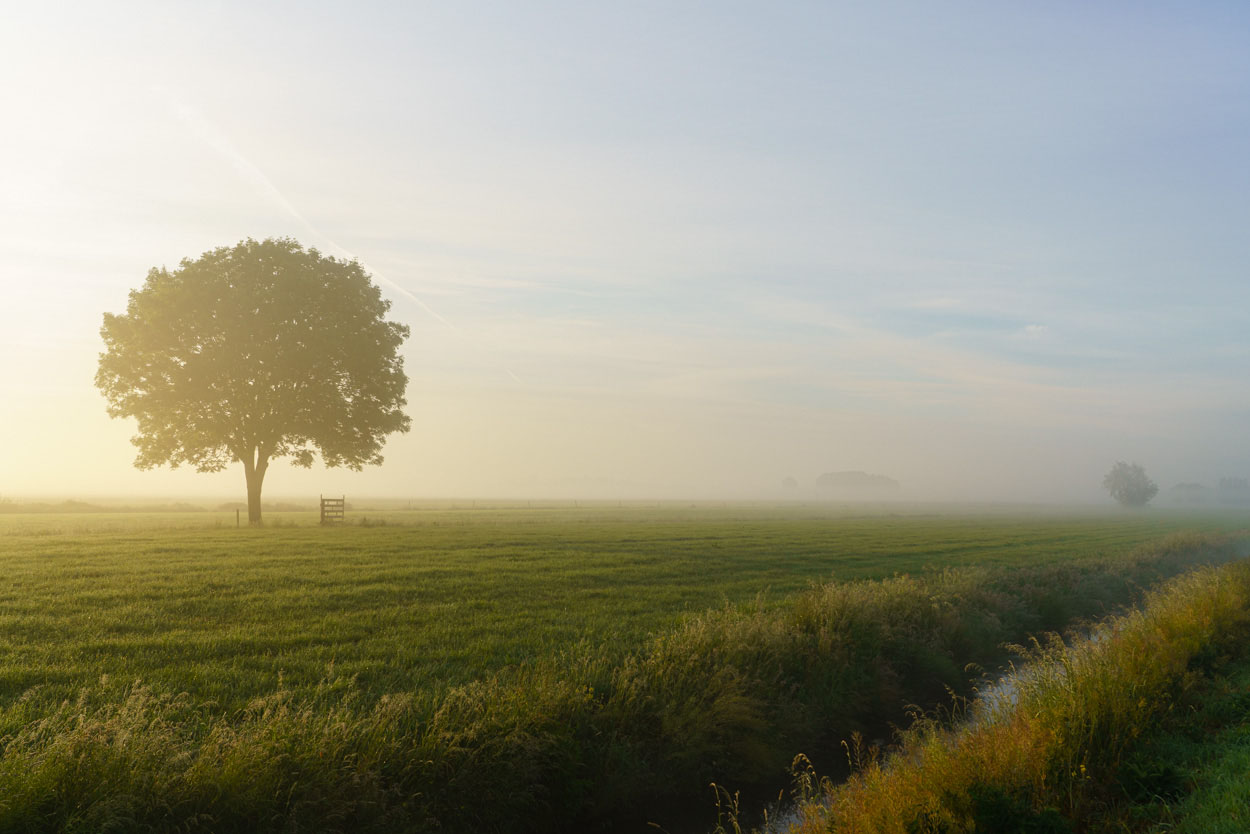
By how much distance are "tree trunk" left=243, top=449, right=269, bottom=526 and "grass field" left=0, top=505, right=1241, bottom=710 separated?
5.99 m

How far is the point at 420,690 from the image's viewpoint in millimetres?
9398

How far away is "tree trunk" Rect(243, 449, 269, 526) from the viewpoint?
3991cm

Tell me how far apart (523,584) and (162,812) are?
13375 millimetres

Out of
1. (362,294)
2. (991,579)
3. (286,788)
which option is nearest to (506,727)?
(286,788)

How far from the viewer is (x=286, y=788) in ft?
22.1

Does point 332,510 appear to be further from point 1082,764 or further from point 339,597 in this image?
point 1082,764

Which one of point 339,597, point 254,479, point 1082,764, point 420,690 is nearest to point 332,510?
point 254,479

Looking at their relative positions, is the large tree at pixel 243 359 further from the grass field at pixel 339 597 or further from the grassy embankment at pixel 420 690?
the grassy embankment at pixel 420 690

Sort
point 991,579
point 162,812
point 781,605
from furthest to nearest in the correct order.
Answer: point 991,579, point 781,605, point 162,812

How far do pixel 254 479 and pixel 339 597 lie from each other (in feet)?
92.7

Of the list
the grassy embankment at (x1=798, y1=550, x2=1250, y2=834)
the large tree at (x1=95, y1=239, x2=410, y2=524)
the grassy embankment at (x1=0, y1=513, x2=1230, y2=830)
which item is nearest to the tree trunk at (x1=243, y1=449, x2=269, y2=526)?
the large tree at (x1=95, y1=239, x2=410, y2=524)

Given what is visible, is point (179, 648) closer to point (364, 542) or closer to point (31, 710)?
point (31, 710)

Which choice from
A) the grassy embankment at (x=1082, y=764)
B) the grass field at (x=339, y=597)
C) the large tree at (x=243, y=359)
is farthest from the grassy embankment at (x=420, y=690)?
the large tree at (x=243, y=359)

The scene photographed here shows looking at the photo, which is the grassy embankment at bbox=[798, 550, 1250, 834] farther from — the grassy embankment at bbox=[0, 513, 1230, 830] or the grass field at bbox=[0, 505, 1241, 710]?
the grass field at bbox=[0, 505, 1241, 710]
